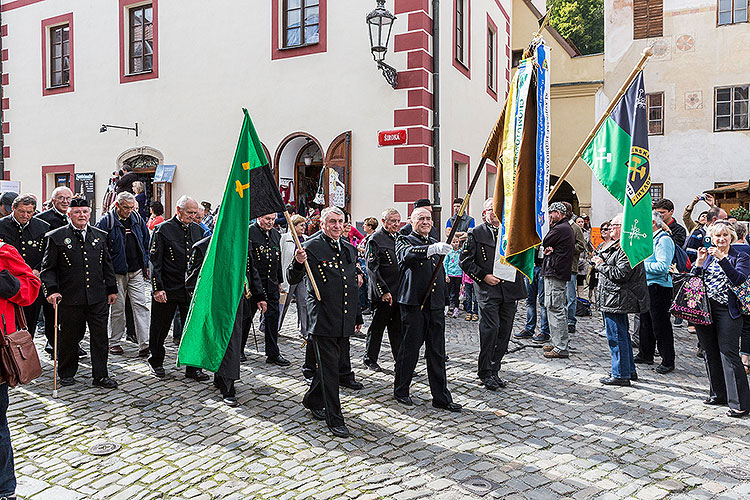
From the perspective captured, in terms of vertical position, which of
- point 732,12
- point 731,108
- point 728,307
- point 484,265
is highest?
point 732,12

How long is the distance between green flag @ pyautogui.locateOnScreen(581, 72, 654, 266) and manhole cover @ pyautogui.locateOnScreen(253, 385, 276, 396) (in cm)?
382

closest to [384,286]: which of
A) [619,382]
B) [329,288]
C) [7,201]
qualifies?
[329,288]

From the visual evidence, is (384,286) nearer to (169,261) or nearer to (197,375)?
(197,375)

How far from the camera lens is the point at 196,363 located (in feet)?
18.1

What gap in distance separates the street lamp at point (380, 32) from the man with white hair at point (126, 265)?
5405mm

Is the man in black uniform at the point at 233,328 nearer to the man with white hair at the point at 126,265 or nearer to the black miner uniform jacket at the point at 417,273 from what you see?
the man with white hair at the point at 126,265

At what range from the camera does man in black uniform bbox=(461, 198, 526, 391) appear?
6848mm

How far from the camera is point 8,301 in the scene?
13.5 ft

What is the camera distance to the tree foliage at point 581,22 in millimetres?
34094

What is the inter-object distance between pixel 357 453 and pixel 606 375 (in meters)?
3.71

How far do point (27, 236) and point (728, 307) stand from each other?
7.74 metres

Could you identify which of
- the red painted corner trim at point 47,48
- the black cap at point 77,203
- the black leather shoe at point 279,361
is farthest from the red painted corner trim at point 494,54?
the black cap at point 77,203

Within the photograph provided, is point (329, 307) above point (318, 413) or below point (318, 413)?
above

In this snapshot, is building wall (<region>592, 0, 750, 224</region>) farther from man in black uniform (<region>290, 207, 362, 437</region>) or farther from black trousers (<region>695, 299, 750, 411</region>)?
man in black uniform (<region>290, 207, 362, 437</region>)
